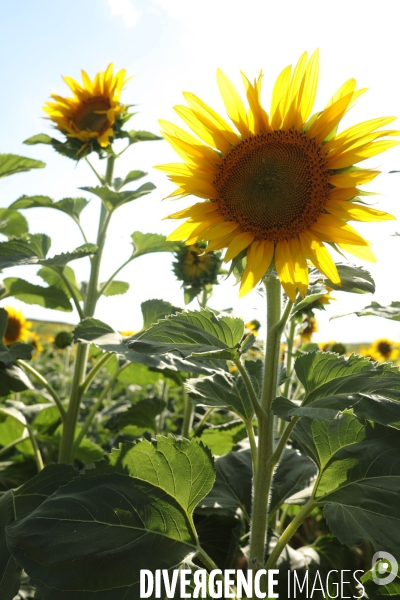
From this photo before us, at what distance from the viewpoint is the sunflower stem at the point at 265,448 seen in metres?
1.29

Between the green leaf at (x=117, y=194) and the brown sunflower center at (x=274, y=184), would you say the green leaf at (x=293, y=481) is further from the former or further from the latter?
the green leaf at (x=117, y=194)

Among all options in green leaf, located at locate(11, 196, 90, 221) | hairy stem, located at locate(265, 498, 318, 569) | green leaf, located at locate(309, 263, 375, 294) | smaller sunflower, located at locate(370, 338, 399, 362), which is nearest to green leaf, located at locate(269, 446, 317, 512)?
hairy stem, located at locate(265, 498, 318, 569)

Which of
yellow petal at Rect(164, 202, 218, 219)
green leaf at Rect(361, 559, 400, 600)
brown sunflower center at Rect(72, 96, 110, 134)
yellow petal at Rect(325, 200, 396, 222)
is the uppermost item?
brown sunflower center at Rect(72, 96, 110, 134)

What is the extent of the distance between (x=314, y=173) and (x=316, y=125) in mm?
121

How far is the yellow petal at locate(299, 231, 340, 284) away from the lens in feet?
4.29

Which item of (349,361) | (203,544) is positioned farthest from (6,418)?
(349,361)

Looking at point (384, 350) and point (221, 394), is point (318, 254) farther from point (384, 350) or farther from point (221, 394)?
point (384, 350)

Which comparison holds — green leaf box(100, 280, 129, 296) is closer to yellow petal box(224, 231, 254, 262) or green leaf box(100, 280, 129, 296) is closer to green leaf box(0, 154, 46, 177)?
green leaf box(0, 154, 46, 177)

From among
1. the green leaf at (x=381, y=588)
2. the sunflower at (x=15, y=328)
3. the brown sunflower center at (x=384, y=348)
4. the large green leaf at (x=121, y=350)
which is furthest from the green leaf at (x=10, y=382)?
the brown sunflower center at (x=384, y=348)

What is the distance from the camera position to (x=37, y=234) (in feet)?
6.96

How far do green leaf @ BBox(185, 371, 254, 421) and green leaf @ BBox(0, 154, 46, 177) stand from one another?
5.09ft

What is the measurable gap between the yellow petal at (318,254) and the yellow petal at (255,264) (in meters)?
0.09

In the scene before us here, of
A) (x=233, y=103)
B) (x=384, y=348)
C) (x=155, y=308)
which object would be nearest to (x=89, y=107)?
(x=155, y=308)

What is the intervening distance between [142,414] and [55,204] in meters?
0.99
